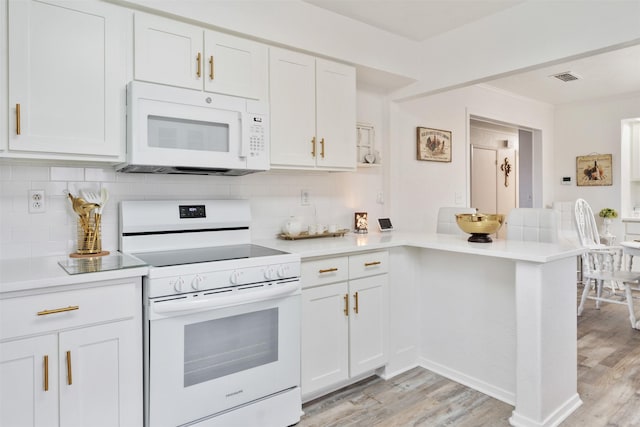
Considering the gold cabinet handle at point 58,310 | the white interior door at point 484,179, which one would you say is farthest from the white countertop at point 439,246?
the white interior door at point 484,179

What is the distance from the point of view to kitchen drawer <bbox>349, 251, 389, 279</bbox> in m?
2.43

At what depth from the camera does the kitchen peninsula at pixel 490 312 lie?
204cm

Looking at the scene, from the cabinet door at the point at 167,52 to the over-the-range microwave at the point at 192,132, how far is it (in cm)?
9

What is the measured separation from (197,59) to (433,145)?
2563 millimetres

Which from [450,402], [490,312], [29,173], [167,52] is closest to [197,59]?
[167,52]

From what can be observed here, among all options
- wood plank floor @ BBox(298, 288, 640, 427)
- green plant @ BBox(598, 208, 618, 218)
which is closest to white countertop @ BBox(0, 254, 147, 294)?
wood plank floor @ BBox(298, 288, 640, 427)

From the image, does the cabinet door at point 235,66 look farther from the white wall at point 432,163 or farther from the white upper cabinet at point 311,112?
the white wall at point 432,163

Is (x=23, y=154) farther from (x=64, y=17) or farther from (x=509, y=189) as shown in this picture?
(x=509, y=189)

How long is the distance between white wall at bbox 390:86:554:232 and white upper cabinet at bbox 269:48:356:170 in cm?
79

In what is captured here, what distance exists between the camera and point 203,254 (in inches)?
82.5

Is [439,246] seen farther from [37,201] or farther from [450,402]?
[37,201]

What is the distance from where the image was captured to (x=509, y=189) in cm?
543

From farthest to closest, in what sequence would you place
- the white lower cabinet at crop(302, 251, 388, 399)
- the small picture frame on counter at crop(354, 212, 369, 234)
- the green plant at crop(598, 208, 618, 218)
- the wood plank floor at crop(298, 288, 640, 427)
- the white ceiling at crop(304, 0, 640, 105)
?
the green plant at crop(598, 208, 618, 218), the small picture frame on counter at crop(354, 212, 369, 234), the white ceiling at crop(304, 0, 640, 105), the white lower cabinet at crop(302, 251, 388, 399), the wood plank floor at crop(298, 288, 640, 427)

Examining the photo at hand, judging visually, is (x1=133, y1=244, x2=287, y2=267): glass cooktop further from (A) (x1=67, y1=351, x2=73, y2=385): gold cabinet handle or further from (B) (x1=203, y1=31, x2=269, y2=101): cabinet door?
(B) (x1=203, y1=31, x2=269, y2=101): cabinet door
